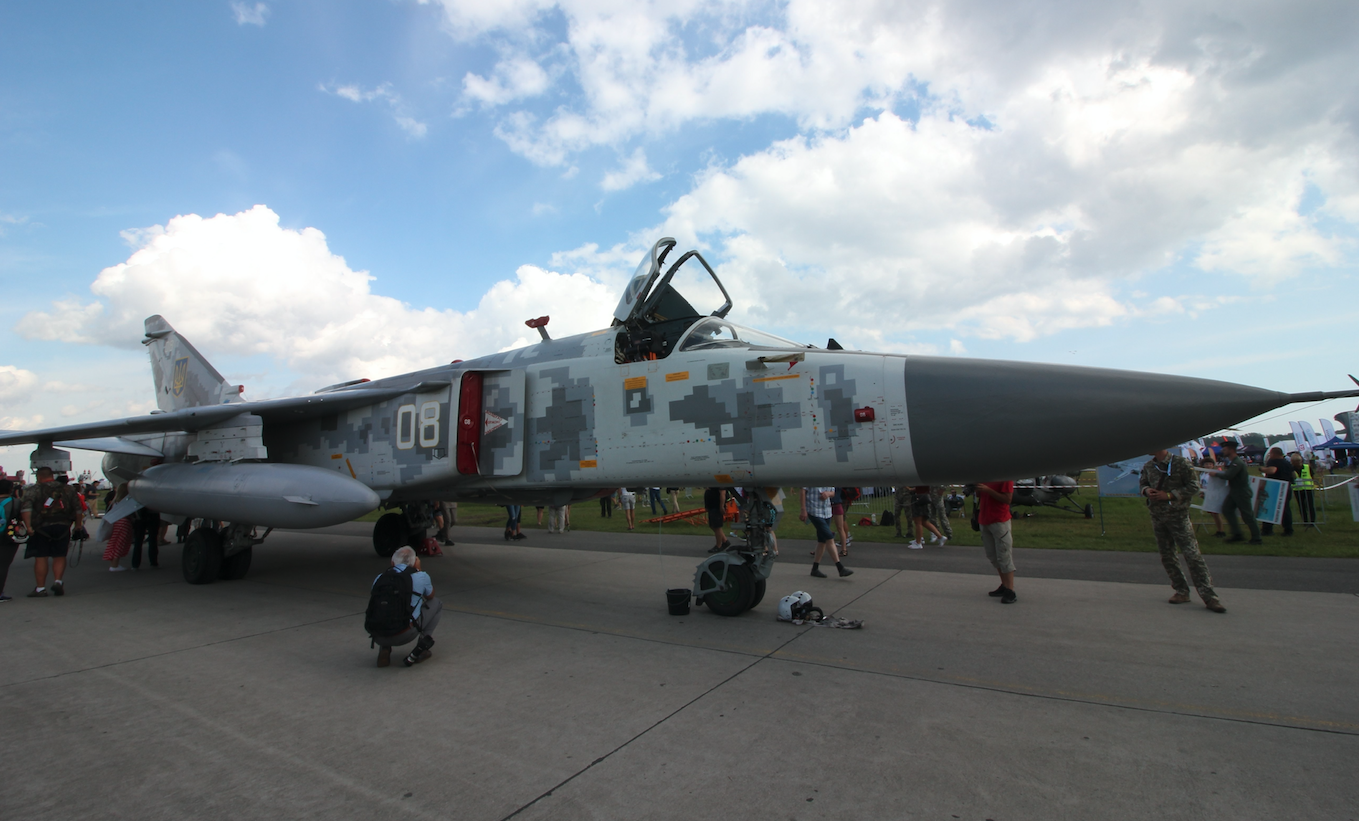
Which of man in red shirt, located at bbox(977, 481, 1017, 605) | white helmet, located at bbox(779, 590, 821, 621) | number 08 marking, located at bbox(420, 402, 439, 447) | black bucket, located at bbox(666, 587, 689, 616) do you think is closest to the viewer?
white helmet, located at bbox(779, 590, 821, 621)

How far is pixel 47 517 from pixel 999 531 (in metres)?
10.9

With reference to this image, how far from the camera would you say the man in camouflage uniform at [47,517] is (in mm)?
7441

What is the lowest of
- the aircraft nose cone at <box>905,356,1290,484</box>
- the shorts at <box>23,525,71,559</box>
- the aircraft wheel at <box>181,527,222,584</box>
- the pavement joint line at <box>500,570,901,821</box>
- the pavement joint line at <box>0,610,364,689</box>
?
the pavement joint line at <box>500,570,901,821</box>

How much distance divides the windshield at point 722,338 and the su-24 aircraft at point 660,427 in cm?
2

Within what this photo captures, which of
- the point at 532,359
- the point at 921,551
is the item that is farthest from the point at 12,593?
the point at 921,551

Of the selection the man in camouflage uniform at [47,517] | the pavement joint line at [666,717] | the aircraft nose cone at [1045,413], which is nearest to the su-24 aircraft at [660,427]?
the aircraft nose cone at [1045,413]

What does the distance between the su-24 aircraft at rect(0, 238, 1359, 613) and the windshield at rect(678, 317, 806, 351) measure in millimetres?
23

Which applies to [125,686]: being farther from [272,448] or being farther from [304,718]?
[272,448]

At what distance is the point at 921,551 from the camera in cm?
1061

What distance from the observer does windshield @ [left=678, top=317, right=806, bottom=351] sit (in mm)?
6125

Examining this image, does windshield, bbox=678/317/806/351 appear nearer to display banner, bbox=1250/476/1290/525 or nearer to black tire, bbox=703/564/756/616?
black tire, bbox=703/564/756/616

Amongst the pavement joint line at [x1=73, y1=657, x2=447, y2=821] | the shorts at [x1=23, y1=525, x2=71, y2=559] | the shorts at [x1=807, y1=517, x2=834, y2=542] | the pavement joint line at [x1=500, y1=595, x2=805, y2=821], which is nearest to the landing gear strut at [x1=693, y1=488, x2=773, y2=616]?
the pavement joint line at [x1=500, y1=595, x2=805, y2=821]

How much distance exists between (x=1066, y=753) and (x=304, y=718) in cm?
424

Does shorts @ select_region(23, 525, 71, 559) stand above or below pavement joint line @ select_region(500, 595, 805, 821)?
above
